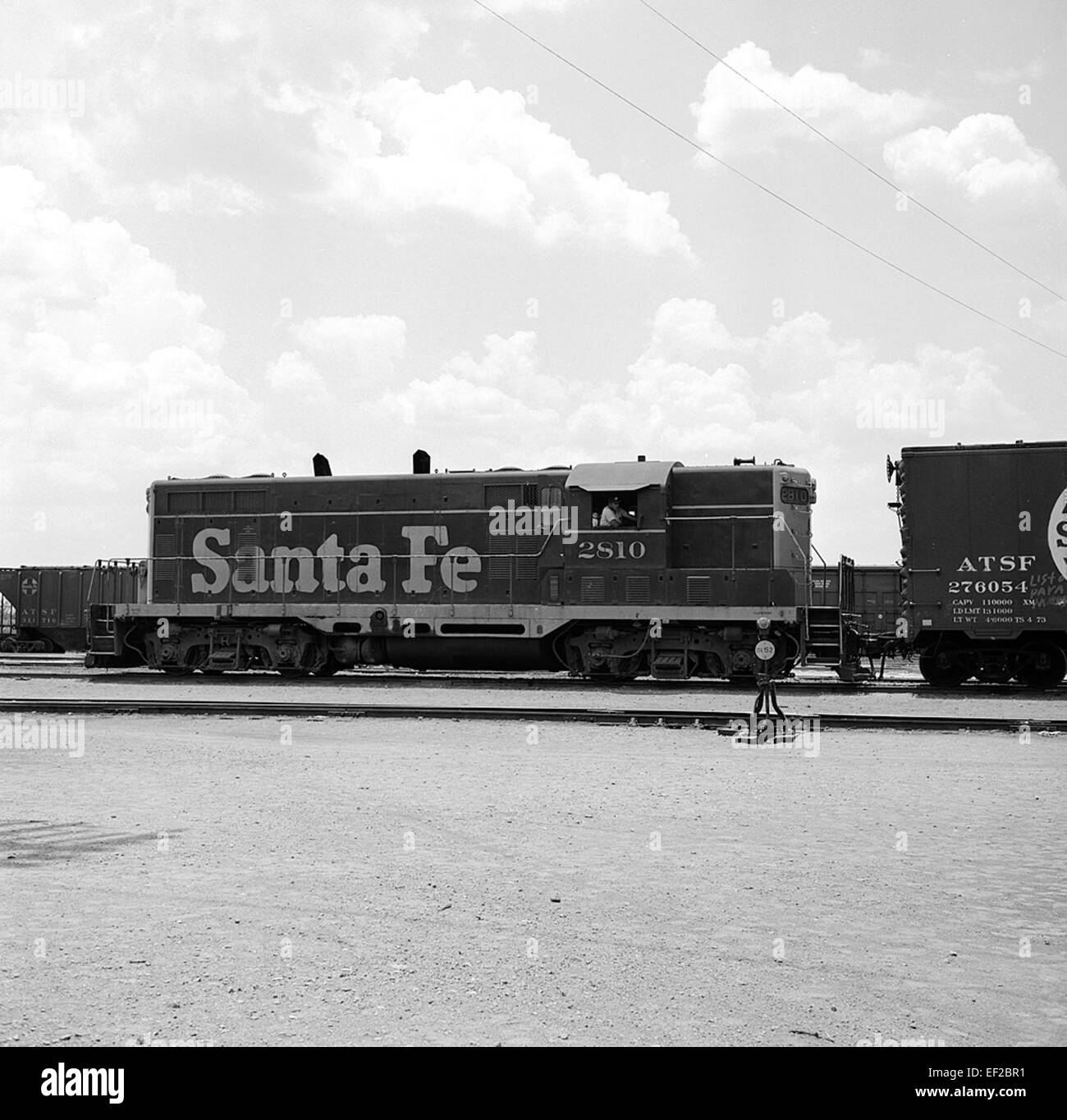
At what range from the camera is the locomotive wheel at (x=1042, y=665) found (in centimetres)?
2134

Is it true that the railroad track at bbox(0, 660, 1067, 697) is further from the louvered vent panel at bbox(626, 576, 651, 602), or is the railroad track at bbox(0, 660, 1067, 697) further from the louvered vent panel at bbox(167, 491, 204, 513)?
the louvered vent panel at bbox(167, 491, 204, 513)

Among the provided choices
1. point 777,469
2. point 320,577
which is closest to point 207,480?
point 320,577

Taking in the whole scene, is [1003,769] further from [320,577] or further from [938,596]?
[320,577]

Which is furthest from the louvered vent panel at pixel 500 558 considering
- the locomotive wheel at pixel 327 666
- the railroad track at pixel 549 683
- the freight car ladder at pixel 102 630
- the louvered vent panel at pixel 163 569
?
the freight car ladder at pixel 102 630

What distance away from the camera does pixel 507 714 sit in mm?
17016

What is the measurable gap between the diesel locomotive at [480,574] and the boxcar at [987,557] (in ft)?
6.96

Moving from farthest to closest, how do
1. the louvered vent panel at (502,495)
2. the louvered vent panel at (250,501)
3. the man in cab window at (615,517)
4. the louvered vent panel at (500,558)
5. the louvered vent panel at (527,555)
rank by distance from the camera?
1. the louvered vent panel at (250,501)
2. the louvered vent panel at (502,495)
3. the louvered vent panel at (500,558)
4. the louvered vent panel at (527,555)
5. the man in cab window at (615,517)

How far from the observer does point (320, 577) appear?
24391 millimetres

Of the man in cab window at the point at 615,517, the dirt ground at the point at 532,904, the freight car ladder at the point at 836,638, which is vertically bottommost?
the dirt ground at the point at 532,904

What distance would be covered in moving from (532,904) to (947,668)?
1751 centimetres

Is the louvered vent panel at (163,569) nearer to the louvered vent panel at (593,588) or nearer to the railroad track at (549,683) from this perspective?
the railroad track at (549,683)

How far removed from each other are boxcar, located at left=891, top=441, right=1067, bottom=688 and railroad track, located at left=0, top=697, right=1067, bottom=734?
13.7ft

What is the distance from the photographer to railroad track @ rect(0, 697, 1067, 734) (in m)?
15.9

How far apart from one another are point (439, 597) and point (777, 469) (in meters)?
7.06
